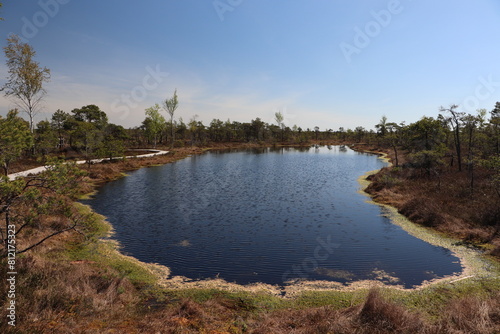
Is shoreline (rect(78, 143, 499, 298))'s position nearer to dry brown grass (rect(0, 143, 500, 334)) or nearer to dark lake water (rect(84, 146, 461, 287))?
dark lake water (rect(84, 146, 461, 287))

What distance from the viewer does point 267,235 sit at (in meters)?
22.5

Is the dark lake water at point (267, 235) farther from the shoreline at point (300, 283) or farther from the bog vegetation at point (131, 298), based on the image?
the bog vegetation at point (131, 298)

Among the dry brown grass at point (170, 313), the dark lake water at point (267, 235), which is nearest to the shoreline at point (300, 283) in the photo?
the dark lake water at point (267, 235)

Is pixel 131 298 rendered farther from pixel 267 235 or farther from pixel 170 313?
pixel 267 235

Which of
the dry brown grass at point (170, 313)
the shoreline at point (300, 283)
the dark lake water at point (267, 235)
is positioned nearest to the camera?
the dry brown grass at point (170, 313)

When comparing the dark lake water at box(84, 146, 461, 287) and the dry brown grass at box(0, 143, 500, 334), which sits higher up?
the dry brown grass at box(0, 143, 500, 334)

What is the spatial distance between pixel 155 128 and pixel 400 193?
91.3 metres

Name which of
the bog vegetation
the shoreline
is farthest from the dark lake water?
the bog vegetation

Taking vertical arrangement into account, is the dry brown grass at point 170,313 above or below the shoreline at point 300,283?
above

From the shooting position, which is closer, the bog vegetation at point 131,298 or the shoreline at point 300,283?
the bog vegetation at point 131,298

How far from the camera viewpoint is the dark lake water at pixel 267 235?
54.9 ft

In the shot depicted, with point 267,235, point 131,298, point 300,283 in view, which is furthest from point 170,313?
point 267,235

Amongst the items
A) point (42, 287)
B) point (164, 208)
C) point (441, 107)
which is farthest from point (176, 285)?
point (441, 107)

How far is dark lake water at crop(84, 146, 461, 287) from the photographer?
1673 cm
